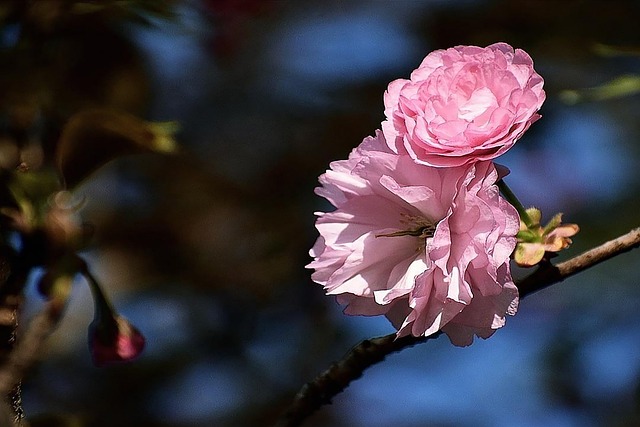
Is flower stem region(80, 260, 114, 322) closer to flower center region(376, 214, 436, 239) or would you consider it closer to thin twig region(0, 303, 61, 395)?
thin twig region(0, 303, 61, 395)

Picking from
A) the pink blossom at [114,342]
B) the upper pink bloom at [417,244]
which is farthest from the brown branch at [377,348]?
the pink blossom at [114,342]

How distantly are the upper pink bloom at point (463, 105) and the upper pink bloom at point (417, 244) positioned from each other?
17mm

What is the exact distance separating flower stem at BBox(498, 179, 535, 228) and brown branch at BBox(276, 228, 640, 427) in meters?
0.04

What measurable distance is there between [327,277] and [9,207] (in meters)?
0.29

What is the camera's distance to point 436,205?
0.65m

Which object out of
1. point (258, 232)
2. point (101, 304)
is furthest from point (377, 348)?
point (258, 232)

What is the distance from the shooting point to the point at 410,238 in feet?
2.21

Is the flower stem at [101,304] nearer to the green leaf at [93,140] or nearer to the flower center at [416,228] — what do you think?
the green leaf at [93,140]

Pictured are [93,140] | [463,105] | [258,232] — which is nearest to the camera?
[463,105]

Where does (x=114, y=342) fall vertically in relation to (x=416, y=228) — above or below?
below

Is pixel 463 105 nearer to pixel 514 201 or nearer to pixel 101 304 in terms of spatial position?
pixel 514 201

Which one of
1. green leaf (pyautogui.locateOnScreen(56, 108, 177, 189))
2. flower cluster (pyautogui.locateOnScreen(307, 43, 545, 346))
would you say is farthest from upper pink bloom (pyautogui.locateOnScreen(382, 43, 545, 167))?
green leaf (pyautogui.locateOnScreen(56, 108, 177, 189))

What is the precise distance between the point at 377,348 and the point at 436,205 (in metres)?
0.12

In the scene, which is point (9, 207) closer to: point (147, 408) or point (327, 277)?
point (327, 277)
